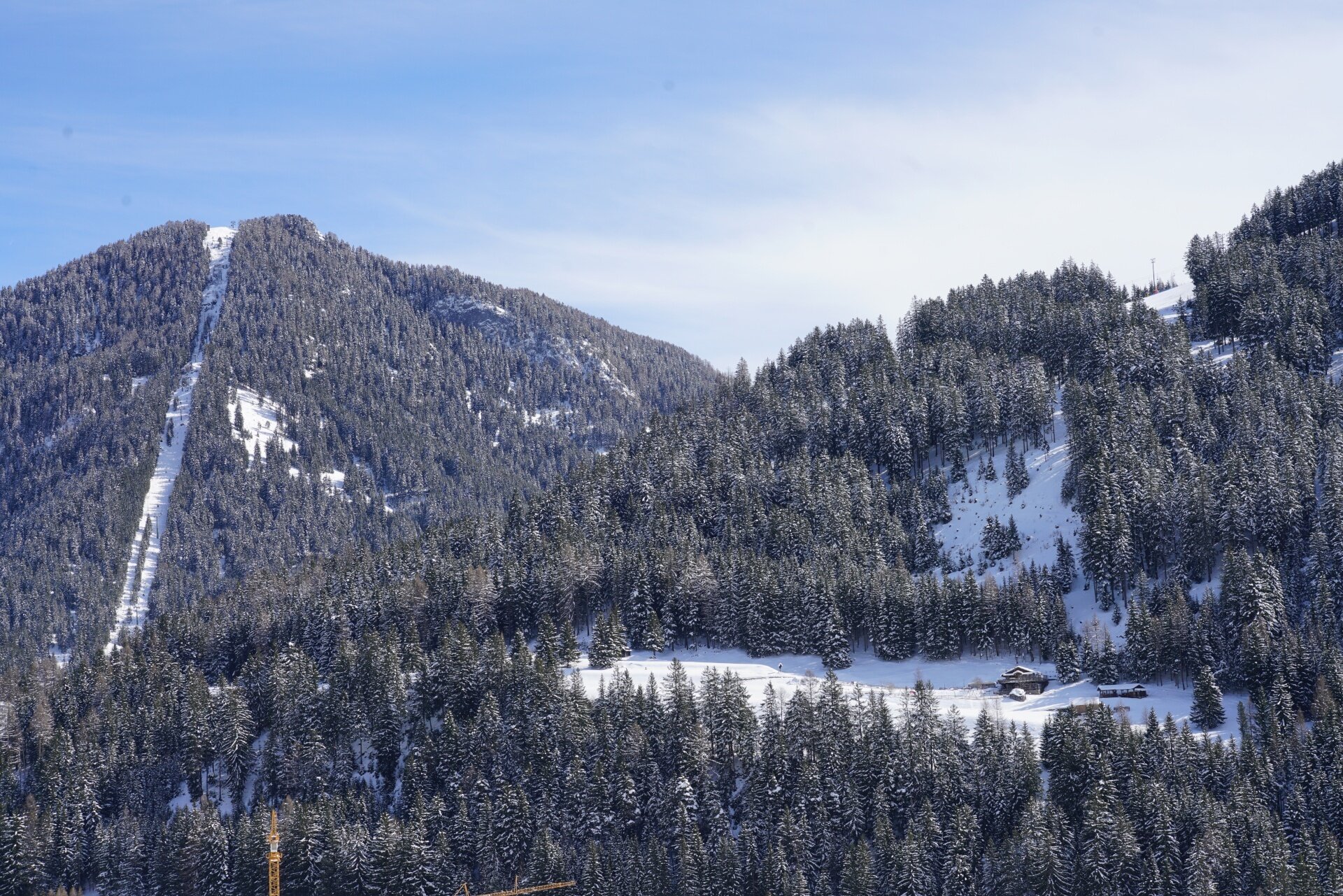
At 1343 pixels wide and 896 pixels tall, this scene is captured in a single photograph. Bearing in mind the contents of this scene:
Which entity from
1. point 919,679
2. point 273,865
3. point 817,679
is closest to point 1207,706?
point 919,679

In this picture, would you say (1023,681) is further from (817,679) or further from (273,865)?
(273,865)

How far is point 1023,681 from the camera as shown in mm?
119438

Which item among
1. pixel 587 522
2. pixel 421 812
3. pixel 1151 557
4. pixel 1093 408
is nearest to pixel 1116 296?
pixel 1093 408

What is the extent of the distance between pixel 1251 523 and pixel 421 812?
3475 inches

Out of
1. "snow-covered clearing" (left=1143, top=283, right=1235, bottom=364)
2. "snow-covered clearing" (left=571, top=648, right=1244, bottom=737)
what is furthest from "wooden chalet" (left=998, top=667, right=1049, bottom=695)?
"snow-covered clearing" (left=1143, top=283, right=1235, bottom=364)

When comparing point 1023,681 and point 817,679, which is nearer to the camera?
point 1023,681

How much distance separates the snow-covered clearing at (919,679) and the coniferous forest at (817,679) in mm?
1624

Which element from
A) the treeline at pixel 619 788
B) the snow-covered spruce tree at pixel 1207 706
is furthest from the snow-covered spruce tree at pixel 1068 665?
the snow-covered spruce tree at pixel 1207 706

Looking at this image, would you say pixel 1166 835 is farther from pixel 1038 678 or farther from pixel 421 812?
pixel 421 812

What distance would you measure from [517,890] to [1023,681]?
52039 mm

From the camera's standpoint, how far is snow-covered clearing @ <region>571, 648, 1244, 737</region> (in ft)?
366

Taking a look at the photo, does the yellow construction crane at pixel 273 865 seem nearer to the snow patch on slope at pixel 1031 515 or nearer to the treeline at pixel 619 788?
the treeline at pixel 619 788

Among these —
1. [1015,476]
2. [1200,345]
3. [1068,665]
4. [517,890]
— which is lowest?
[517,890]

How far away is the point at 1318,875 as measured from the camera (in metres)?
86.4
